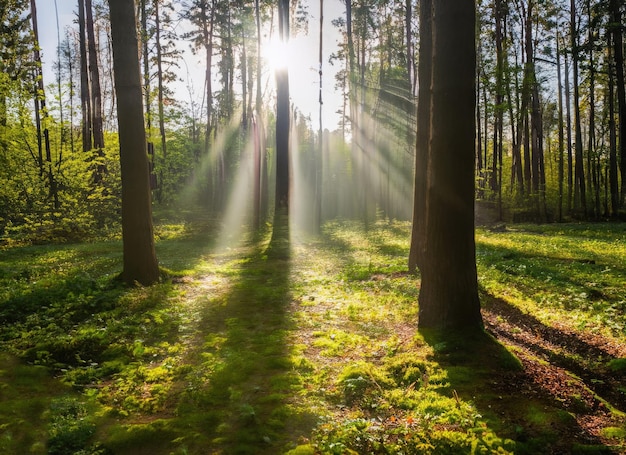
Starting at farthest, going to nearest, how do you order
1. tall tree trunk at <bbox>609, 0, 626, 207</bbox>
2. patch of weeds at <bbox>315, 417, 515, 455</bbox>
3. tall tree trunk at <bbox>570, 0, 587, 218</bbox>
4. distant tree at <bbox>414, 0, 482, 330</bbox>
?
1. tall tree trunk at <bbox>570, 0, 587, 218</bbox>
2. tall tree trunk at <bbox>609, 0, 626, 207</bbox>
3. distant tree at <bbox>414, 0, 482, 330</bbox>
4. patch of weeds at <bbox>315, 417, 515, 455</bbox>

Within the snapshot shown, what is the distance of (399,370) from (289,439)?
179 cm

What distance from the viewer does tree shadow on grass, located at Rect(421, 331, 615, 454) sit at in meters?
2.96

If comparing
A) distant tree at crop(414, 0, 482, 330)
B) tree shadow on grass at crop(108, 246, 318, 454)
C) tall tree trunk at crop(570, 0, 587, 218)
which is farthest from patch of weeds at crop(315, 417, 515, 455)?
tall tree trunk at crop(570, 0, 587, 218)

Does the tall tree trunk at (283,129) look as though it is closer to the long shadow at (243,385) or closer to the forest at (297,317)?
the forest at (297,317)

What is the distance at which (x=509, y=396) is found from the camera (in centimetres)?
368

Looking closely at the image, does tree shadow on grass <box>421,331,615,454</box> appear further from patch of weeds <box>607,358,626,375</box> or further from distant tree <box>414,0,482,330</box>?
patch of weeds <box>607,358,626,375</box>

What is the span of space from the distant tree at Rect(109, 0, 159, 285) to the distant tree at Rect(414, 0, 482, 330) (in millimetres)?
6336

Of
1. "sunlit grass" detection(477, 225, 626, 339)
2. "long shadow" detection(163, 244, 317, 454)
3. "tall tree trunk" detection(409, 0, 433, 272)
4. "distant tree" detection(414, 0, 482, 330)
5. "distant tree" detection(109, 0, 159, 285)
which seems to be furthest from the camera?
"tall tree trunk" detection(409, 0, 433, 272)

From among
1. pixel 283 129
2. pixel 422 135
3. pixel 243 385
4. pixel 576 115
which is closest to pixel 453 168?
pixel 243 385

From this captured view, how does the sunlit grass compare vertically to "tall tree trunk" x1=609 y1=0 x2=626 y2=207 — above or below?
below

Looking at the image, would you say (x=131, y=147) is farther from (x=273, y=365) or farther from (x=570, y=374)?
(x=570, y=374)

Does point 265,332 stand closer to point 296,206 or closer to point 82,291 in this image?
point 82,291

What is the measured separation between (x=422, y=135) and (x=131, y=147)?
22.9 feet

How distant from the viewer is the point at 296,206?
39.4 m
